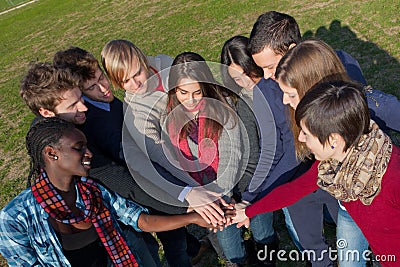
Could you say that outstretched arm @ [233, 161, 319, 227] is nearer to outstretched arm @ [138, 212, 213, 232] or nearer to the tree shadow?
outstretched arm @ [138, 212, 213, 232]

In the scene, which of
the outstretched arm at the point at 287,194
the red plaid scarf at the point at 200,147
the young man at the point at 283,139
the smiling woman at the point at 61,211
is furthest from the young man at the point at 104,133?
the young man at the point at 283,139

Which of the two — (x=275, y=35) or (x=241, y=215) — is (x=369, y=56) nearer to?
(x=275, y=35)

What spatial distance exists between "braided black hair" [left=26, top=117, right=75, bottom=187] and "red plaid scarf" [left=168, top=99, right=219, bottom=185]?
1.01m

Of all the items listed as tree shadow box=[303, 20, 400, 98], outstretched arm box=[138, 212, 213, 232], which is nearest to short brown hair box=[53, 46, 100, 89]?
outstretched arm box=[138, 212, 213, 232]

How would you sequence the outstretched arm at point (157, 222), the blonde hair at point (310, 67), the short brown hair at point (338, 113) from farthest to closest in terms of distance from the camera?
the outstretched arm at point (157, 222) < the blonde hair at point (310, 67) < the short brown hair at point (338, 113)

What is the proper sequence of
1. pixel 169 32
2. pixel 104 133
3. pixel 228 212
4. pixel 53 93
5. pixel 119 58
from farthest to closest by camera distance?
pixel 169 32 < pixel 119 58 < pixel 228 212 < pixel 104 133 < pixel 53 93

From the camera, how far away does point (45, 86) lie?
8.93ft

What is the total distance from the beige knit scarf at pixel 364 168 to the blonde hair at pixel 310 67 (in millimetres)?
484

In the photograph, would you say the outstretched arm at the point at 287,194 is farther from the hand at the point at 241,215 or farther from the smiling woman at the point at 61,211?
the smiling woman at the point at 61,211

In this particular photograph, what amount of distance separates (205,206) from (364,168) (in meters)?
1.25

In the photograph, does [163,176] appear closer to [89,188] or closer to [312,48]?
[89,188]

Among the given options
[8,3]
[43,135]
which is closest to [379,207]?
[43,135]

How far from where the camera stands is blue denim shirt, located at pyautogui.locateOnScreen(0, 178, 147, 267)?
233 cm

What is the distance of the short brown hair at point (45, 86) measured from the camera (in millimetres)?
2723
